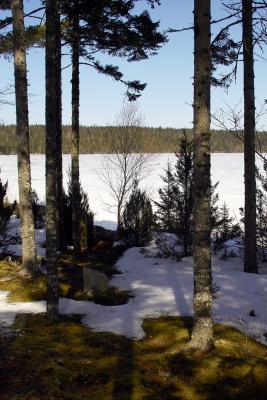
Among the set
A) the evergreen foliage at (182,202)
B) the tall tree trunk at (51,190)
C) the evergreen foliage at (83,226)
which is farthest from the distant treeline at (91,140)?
the tall tree trunk at (51,190)

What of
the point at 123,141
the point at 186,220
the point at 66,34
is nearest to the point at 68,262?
the point at 186,220

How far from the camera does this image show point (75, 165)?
12.2m

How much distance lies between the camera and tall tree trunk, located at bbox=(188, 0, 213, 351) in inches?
202

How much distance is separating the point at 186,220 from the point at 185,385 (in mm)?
7474

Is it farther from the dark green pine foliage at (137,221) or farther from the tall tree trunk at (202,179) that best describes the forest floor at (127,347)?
the dark green pine foliage at (137,221)

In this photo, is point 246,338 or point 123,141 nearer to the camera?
point 246,338

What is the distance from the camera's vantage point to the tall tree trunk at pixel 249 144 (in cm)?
953

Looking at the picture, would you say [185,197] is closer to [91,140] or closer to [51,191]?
[51,191]

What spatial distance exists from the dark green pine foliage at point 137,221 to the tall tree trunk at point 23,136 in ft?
18.8

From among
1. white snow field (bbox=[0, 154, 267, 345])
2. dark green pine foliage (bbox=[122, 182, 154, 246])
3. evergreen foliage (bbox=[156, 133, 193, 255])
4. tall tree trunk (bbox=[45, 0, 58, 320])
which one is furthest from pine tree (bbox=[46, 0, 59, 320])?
dark green pine foliage (bbox=[122, 182, 154, 246])

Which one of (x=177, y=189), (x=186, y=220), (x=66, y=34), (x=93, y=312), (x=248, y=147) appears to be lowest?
(x=93, y=312)

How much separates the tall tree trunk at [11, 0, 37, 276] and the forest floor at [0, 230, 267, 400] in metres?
0.61

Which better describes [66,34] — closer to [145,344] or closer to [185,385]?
[145,344]

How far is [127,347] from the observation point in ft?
18.4
